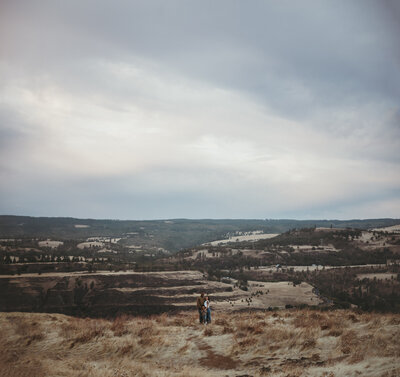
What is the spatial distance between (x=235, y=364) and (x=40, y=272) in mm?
79331

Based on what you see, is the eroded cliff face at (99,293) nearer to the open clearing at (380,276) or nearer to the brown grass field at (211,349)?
the open clearing at (380,276)

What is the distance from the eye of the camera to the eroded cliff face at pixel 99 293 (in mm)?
60834

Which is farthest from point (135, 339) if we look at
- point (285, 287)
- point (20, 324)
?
point (285, 287)

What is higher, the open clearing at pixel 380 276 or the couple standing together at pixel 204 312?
the couple standing together at pixel 204 312

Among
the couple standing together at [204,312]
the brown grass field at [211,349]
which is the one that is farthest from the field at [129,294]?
the brown grass field at [211,349]

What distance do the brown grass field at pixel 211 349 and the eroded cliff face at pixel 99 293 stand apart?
43960 mm

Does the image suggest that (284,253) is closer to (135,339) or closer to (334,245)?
(334,245)

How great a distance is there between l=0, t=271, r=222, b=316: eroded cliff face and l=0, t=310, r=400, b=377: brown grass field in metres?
44.0

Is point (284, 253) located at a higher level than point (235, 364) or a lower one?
lower

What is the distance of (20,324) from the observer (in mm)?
19906

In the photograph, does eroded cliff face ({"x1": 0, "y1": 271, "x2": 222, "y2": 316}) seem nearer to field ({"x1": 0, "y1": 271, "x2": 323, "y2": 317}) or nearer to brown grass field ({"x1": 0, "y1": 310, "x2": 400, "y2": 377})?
field ({"x1": 0, "y1": 271, "x2": 323, "y2": 317})

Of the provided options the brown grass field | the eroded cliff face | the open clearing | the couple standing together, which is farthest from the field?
the brown grass field

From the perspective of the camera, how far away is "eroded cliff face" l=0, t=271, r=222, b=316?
200 ft

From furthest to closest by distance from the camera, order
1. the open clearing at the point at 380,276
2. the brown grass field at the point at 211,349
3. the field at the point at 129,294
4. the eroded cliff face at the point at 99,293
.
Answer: the open clearing at the point at 380,276
the eroded cliff face at the point at 99,293
the field at the point at 129,294
the brown grass field at the point at 211,349
